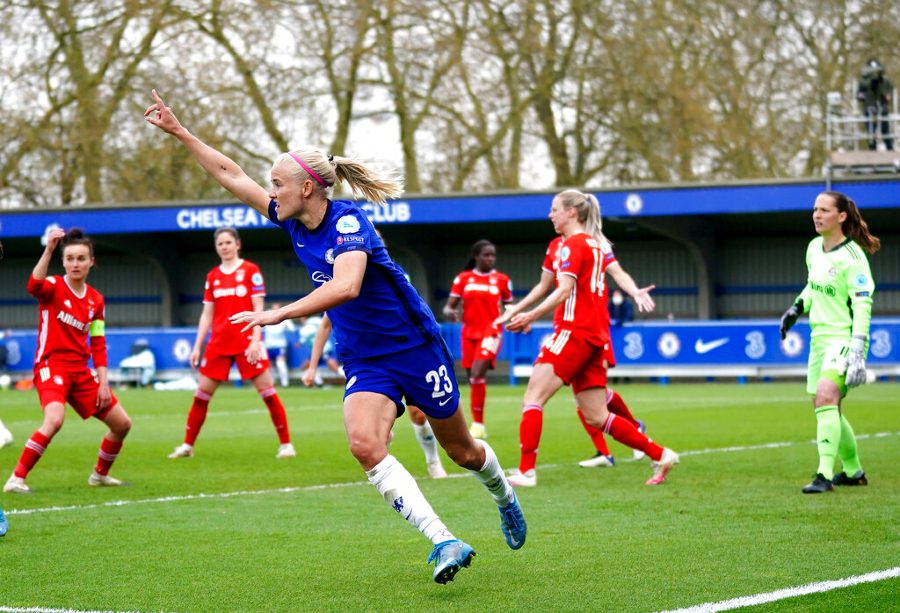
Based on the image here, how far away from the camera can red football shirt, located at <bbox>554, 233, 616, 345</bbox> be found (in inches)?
386

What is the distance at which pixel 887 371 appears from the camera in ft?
84.5

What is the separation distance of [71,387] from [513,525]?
182 inches

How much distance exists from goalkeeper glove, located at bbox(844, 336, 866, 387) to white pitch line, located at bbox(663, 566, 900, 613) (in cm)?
295

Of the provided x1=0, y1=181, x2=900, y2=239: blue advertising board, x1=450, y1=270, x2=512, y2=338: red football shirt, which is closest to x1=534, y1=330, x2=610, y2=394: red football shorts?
x1=450, y1=270, x2=512, y2=338: red football shirt

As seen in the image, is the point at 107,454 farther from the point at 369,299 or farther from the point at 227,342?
the point at 369,299

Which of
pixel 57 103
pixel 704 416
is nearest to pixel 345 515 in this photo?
pixel 704 416

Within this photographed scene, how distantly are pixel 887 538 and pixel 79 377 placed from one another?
5960mm

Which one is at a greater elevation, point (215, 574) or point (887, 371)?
point (215, 574)

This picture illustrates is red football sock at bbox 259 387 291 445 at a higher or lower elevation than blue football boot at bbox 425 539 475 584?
lower

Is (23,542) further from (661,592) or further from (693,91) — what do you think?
(693,91)

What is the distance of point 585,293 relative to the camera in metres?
9.92

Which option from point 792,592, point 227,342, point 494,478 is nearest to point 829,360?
point 494,478

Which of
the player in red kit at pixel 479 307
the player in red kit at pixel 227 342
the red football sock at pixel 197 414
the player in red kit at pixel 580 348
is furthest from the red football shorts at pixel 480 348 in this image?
the player in red kit at pixel 580 348

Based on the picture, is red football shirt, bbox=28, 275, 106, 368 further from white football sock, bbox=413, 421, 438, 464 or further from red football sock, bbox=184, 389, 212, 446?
red football sock, bbox=184, 389, 212, 446
